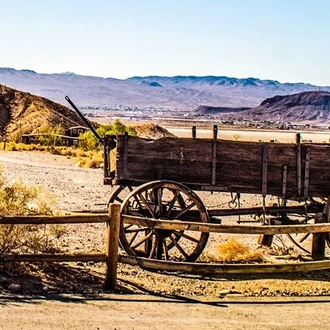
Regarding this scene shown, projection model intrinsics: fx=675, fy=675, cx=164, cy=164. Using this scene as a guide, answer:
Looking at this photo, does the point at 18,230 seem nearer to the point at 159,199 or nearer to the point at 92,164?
the point at 159,199

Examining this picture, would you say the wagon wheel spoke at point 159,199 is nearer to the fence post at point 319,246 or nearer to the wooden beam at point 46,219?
the wooden beam at point 46,219

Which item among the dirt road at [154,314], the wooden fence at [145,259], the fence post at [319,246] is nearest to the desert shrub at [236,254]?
the fence post at [319,246]

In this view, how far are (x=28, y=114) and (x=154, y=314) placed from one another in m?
52.1

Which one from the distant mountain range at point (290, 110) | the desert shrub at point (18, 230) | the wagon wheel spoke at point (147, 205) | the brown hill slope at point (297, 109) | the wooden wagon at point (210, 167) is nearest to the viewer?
the desert shrub at point (18, 230)

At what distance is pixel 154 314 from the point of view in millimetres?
7211

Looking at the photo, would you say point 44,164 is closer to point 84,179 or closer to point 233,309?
point 84,179

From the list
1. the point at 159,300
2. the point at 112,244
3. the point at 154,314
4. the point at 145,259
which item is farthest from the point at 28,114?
the point at 154,314

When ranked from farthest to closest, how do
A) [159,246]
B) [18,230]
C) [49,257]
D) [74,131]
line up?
1. [74,131]
2. [159,246]
3. [18,230]
4. [49,257]

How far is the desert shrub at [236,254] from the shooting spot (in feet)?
34.7

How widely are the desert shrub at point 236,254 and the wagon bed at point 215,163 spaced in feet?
3.57

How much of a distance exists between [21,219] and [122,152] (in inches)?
101

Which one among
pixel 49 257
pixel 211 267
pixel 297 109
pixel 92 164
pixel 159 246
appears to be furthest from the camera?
pixel 297 109

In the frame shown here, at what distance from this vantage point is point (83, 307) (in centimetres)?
722

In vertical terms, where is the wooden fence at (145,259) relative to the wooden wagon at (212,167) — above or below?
below
